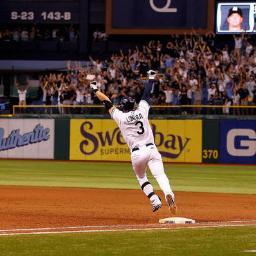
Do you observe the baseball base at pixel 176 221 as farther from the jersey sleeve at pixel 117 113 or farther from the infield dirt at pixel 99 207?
the jersey sleeve at pixel 117 113

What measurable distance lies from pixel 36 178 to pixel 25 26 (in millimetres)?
19236

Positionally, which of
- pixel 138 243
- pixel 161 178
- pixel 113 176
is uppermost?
pixel 161 178

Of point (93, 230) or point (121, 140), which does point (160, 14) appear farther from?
point (93, 230)

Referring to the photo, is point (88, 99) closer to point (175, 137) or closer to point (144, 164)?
point (175, 137)

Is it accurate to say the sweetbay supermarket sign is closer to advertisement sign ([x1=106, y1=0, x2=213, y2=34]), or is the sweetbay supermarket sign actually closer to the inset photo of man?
advertisement sign ([x1=106, y1=0, x2=213, y2=34])

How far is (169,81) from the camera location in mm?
29719

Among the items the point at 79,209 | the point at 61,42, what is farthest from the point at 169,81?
the point at 79,209

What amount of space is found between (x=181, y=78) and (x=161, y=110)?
189cm

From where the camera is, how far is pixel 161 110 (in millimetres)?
28344

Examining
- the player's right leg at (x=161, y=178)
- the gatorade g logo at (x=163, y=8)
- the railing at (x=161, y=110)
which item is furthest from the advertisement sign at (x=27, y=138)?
the player's right leg at (x=161, y=178)

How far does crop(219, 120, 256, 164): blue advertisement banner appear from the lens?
2742 cm

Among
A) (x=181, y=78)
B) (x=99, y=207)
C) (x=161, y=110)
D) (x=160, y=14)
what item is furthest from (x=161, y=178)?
(x=160, y=14)

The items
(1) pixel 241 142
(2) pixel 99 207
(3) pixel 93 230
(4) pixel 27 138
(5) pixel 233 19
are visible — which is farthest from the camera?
(5) pixel 233 19

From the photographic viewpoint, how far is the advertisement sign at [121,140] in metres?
28.1
